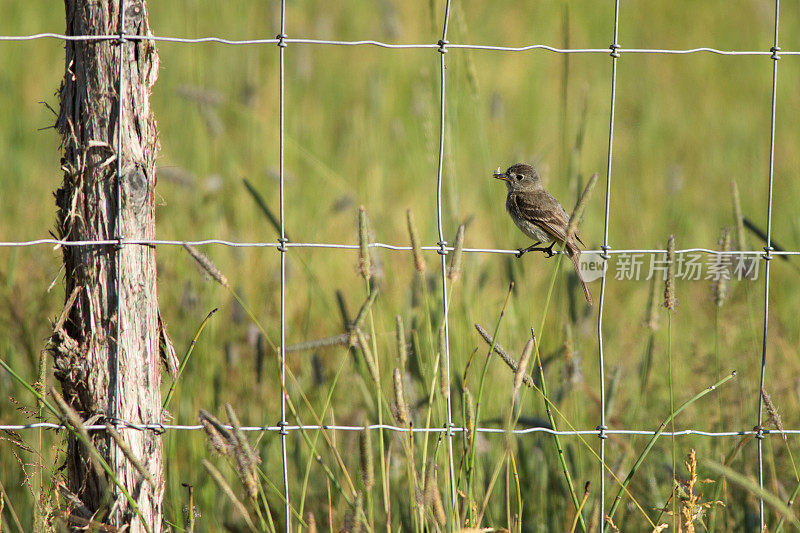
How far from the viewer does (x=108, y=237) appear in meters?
2.46

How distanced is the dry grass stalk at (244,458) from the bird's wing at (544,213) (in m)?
2.38

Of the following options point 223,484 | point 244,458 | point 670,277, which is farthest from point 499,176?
point 223,484

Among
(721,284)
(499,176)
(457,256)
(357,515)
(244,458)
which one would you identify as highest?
(499,176)

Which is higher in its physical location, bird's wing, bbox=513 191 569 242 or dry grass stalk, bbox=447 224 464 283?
bird's wing, bbox=513 191 569 242

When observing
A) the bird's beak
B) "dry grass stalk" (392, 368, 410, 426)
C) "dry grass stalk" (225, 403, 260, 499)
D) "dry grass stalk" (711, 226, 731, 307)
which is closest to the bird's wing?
the bird's beak

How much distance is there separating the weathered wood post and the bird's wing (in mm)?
2173

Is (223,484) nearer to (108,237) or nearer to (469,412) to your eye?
(469,412)

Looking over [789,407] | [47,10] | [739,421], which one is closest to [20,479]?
[739,421]

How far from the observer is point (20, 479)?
334cm

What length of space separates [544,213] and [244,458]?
2.49 m

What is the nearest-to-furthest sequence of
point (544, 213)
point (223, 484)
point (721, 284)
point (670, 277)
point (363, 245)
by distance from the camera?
1. point (223, 484)
2. point (363, 245)
3. point (670, 277)
4. point (721, 284)
5. point (544, 213)

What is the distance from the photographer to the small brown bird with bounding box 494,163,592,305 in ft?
13.5

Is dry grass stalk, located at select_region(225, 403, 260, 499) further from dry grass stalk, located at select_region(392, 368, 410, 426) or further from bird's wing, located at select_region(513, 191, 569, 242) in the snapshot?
bird's wing, located at select_region(513, 191, 569, 242)

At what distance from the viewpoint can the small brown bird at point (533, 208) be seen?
413 cm
